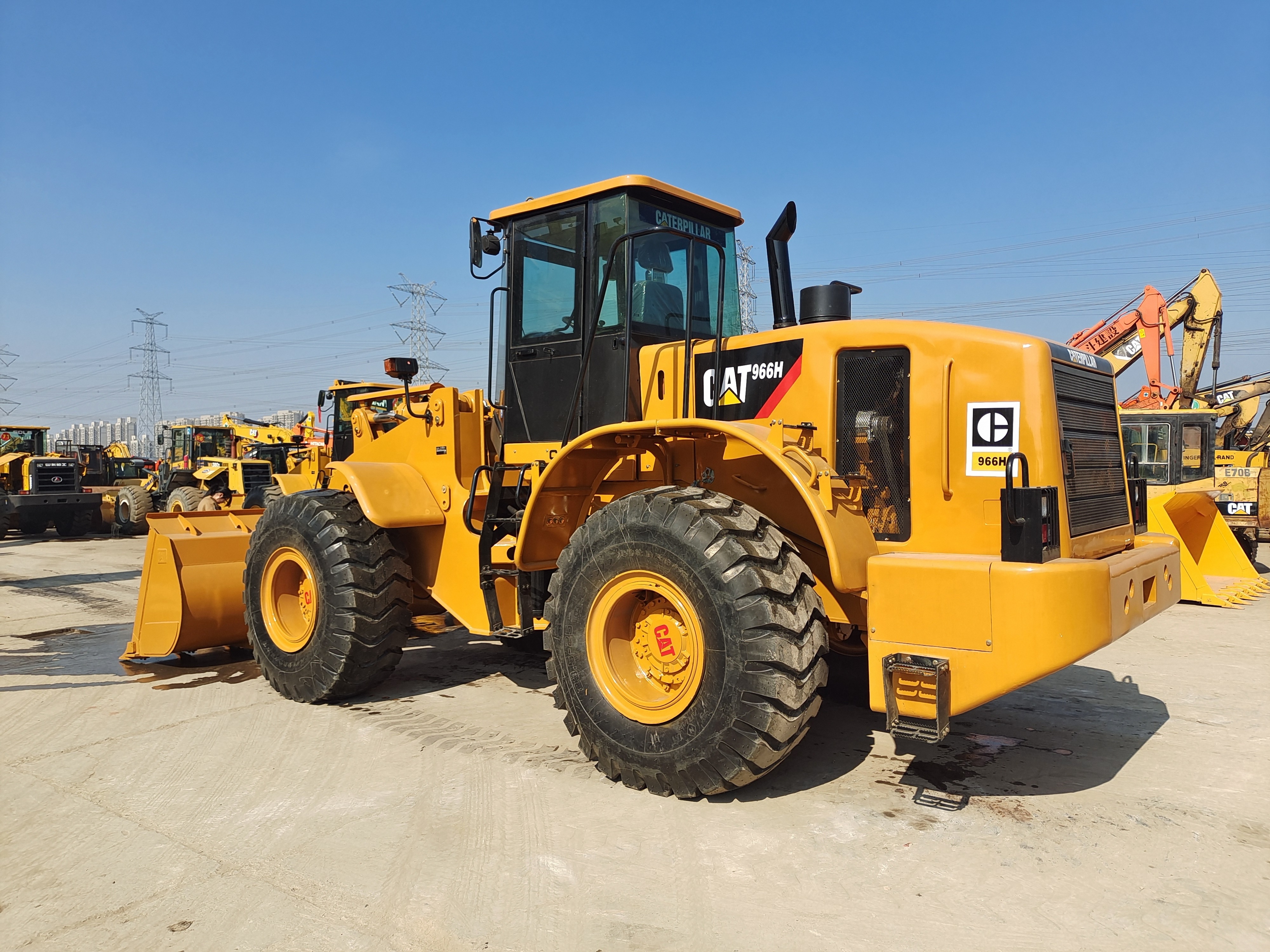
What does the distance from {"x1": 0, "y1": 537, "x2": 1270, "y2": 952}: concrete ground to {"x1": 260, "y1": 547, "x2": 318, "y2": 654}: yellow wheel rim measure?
449 millimetres

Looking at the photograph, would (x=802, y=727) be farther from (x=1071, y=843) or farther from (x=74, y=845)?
(x=74, y=845)

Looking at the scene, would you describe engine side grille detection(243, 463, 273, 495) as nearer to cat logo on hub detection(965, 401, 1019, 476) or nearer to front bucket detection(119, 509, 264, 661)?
front bucket detection(119, 509, 264, 661)

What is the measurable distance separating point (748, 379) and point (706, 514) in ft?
3.48

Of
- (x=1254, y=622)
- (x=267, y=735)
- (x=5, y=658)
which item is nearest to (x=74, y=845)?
(x=267, y=735)

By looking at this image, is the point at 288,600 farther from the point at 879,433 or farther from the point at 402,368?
the point at 879,433

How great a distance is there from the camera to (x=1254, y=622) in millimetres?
8797

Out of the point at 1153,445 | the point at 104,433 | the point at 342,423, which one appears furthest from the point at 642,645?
the point at 104,433

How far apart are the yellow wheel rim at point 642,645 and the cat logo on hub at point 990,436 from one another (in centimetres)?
146

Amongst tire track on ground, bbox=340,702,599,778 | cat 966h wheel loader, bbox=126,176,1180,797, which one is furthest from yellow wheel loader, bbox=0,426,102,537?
tire track on ground, bbox=340,702,599,778

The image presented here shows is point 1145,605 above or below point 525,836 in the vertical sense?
above

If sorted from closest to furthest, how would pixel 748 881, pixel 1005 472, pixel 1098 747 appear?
pixel 748 881 → pixel 1005 472 → pixel 1098 747

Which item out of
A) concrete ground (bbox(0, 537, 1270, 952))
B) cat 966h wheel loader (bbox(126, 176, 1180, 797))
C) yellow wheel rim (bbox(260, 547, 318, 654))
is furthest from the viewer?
yellow wheel rim (bbox(260, 547, 318, 654))

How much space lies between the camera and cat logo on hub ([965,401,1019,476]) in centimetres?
391

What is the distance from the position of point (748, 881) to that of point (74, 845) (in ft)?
8.87
